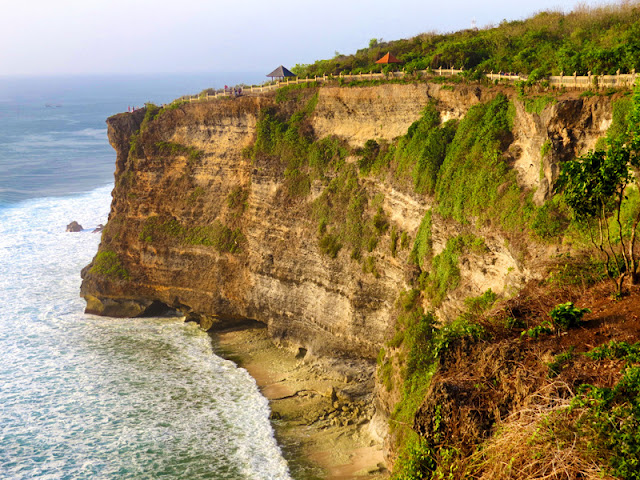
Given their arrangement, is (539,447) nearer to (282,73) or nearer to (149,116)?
(282,73)

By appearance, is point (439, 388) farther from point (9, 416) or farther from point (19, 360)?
point (19, 360)

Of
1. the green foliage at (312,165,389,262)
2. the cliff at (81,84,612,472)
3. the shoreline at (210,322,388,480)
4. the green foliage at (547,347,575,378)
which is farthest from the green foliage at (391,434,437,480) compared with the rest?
the green foliage at (312,165,389,262)

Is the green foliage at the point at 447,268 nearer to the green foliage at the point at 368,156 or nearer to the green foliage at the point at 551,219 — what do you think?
the green foliage at the point at 551,219

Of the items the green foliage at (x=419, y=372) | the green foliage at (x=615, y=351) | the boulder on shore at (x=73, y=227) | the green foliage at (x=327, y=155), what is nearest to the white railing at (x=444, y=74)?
the green foliage at (x=327, y=155)

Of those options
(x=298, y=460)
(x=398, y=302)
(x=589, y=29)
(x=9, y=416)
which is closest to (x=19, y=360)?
(x=9, y=416)

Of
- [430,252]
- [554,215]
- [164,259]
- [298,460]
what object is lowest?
[298,460]
